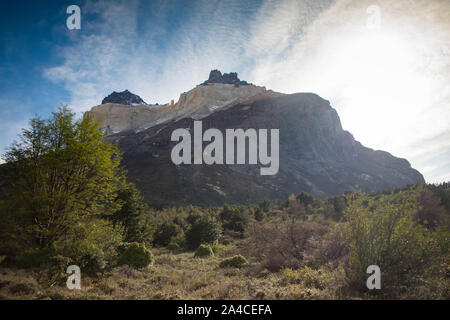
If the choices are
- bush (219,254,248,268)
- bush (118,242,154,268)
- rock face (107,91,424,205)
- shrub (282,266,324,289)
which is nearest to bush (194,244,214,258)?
bush (219,254,248,268)

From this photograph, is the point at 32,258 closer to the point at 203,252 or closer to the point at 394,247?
the point at 203,252

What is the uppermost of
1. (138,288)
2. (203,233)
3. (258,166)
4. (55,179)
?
(258,166)

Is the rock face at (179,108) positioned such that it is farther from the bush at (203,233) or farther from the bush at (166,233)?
the bush at (203,233)

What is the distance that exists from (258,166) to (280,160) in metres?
17.1

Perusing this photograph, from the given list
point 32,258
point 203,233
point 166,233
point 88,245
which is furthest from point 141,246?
point 166,233

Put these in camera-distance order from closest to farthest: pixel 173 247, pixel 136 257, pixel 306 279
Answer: pixel 306 279 < pixel 136 257 < pixel 173 247

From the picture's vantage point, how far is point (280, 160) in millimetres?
119312

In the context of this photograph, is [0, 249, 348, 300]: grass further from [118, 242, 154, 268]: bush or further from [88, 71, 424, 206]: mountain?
[88, 71, 424, 206]: mountain

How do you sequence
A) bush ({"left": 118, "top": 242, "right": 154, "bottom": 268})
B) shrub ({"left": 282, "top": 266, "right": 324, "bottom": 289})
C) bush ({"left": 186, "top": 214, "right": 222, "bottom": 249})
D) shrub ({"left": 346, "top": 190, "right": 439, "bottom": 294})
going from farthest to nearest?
bush ({"left": 186, "top": 214, "right": 222, "bottom": 249}) < bush ({"left": 118, "top": 242, "right": 154, "bottom": 268}) < shrub ({"left": 282, "top": 266, "right": 324, "bottom": 289}) < shrub ({"left": 346, "top": 190, "right": 439, "bottom": 294})

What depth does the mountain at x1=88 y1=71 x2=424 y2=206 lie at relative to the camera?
84.9 metres

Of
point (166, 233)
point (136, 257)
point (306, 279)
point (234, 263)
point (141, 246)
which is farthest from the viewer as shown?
point (166, 233)

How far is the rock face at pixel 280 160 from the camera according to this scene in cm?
8400
